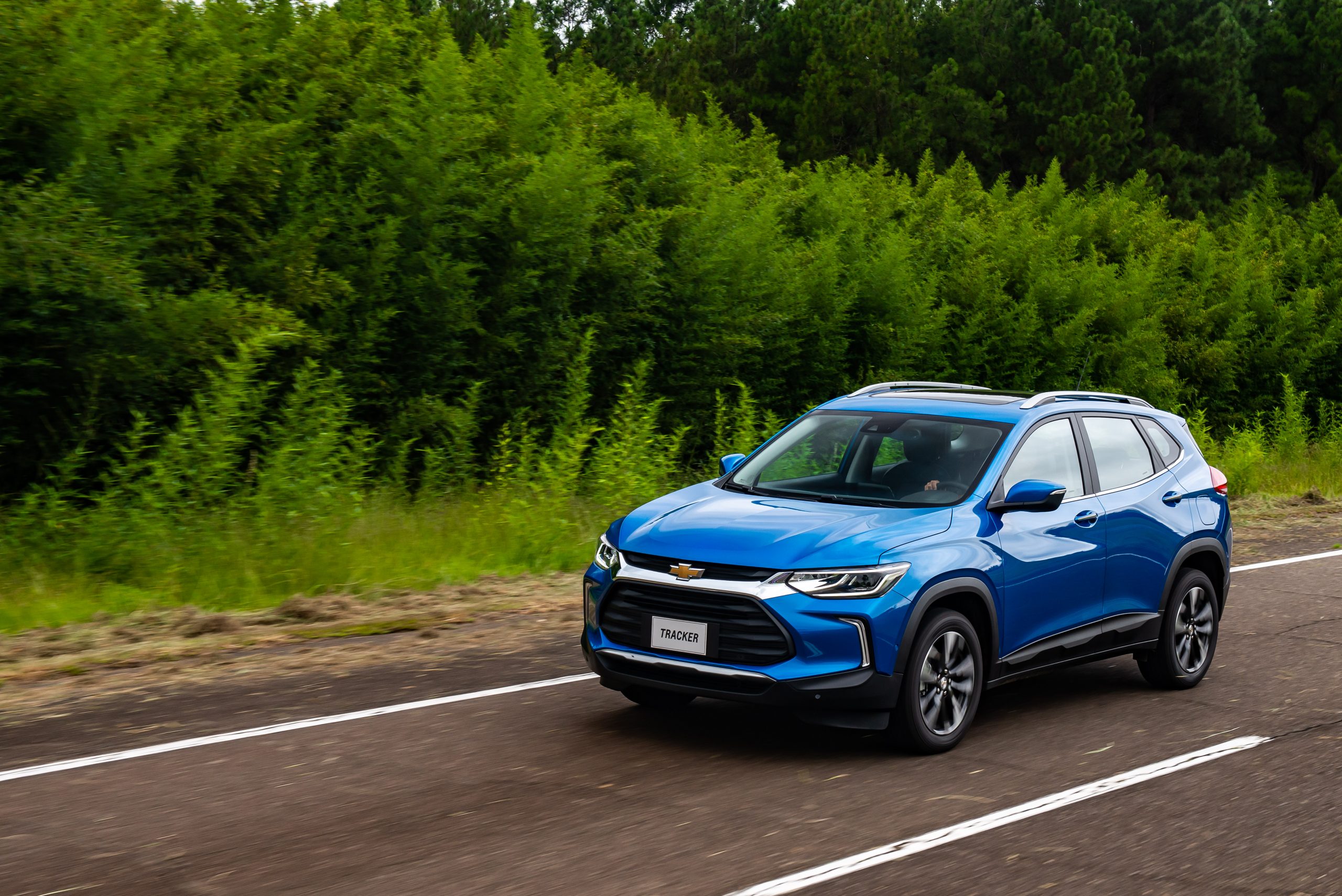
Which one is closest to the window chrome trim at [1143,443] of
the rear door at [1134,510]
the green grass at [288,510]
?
the rear door at [1134,510]

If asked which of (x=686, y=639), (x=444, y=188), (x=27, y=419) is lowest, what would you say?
(x=686, y=639)

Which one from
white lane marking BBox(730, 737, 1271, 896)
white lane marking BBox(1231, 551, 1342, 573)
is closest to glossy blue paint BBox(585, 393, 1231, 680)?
white lane marking BBox(730, 737, 1271, 896)

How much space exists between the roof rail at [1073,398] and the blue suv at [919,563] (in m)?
0.02

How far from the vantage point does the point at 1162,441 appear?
887 centimetres

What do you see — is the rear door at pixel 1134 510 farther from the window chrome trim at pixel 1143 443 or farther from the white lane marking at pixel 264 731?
the white lane marking at pixel 264 731

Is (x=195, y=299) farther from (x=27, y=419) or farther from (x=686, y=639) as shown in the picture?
(x=686, y=639)

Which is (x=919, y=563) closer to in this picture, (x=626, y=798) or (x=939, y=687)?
(x=939, y=687)

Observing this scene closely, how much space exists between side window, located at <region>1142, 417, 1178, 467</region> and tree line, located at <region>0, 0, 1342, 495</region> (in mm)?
7500

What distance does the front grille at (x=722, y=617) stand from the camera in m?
6.37

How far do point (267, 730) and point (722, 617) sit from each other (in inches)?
94.2

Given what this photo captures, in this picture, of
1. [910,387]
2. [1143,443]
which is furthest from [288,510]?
[1143,443]

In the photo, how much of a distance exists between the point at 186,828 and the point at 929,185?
2998 centimetres

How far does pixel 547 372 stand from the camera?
55.9ft

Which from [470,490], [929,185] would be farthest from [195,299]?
[929,185]
